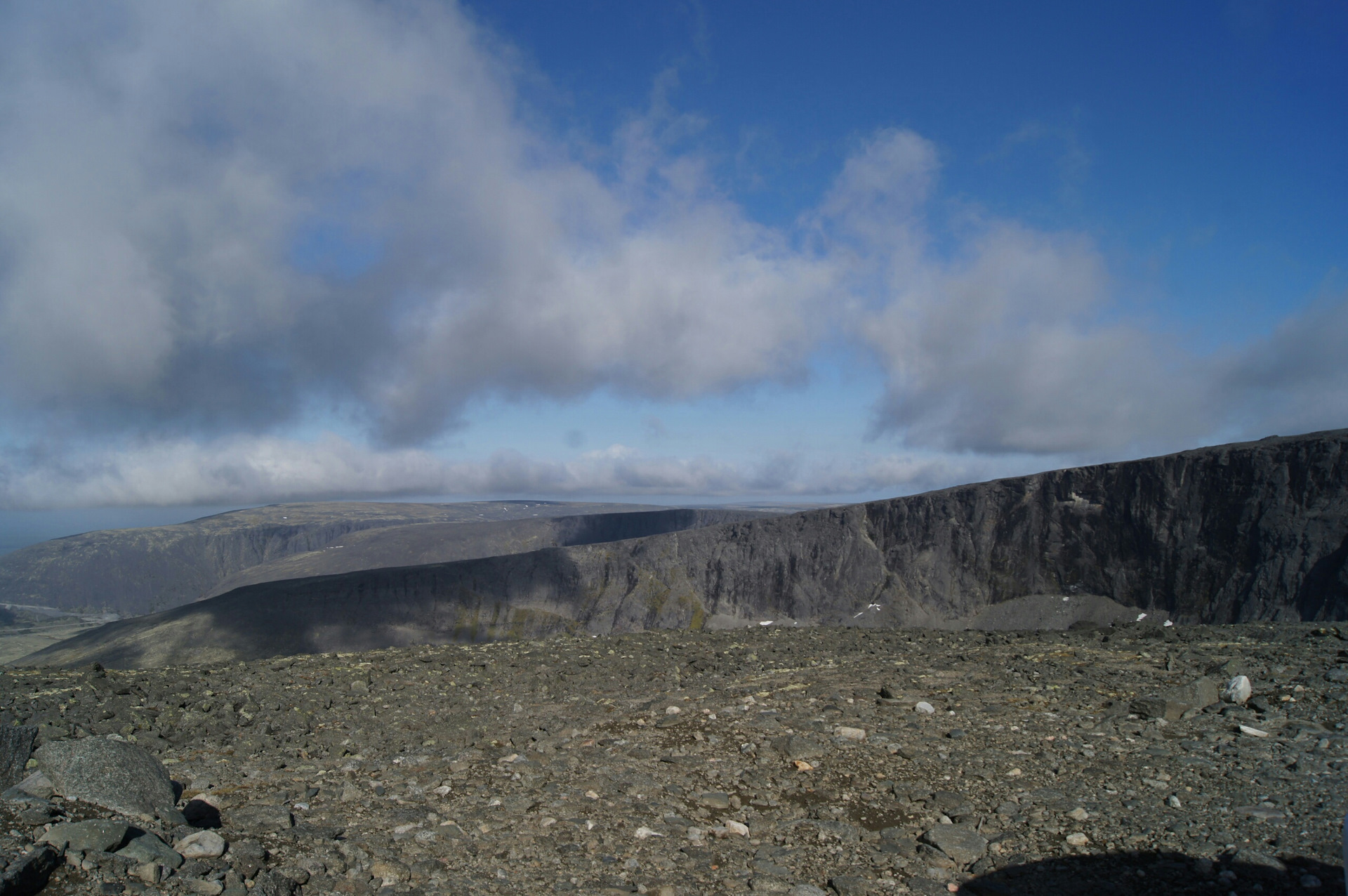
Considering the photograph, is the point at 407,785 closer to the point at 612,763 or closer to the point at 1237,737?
the point at 612,763

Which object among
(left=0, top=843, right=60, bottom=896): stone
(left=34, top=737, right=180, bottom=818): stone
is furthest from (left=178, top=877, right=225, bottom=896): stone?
(left=34, top=737, right=180, bottom=818): stone

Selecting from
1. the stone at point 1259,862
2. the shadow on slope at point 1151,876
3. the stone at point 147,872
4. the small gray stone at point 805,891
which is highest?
the stone at point 147,872

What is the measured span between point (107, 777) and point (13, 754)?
91 centimetres

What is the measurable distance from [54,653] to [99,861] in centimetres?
7219

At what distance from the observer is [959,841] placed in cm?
532

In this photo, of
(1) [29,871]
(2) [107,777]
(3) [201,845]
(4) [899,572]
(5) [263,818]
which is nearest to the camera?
(1) [29,871]

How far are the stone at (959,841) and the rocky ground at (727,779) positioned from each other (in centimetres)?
2

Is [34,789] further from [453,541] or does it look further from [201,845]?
[453,541]

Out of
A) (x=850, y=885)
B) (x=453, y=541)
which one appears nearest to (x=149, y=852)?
(x=850, y=885)

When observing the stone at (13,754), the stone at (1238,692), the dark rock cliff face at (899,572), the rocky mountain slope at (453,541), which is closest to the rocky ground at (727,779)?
the stone at (1238,692)

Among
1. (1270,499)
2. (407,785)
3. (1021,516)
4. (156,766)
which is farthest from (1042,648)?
(1021,516)

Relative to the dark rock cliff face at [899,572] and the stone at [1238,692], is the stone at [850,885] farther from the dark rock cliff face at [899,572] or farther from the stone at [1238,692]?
the dark rock cliff face at [899,572]

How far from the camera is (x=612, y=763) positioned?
24.7 feet

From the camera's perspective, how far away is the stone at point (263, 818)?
219 inches
